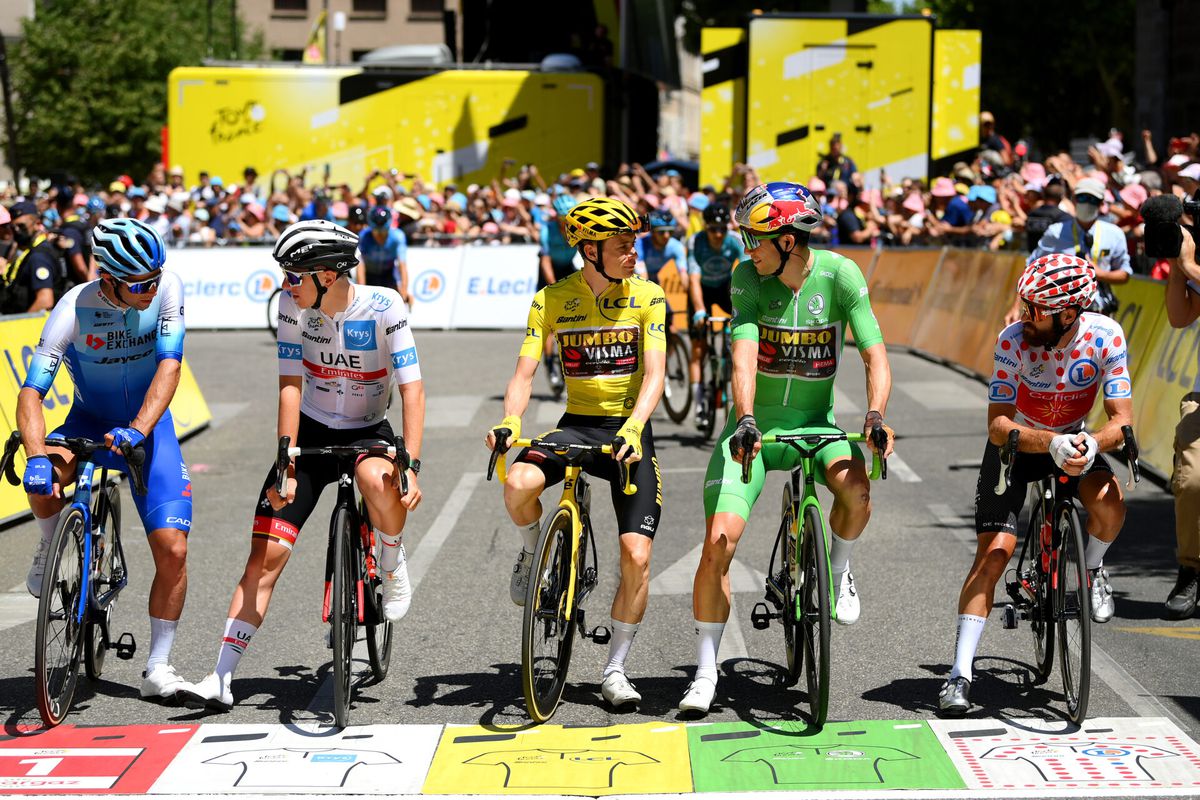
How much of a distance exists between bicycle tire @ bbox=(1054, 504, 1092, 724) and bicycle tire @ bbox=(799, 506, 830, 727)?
101 centimetres

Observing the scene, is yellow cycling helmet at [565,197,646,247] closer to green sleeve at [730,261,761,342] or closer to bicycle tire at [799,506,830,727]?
green sleeve at [730,261,761,342]

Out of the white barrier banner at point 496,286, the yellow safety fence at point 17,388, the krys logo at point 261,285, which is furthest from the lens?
the krys logo at point 261,285

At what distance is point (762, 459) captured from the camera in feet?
23.6

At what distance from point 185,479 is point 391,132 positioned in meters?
27.3

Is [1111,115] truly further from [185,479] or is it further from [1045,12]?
[185,479]

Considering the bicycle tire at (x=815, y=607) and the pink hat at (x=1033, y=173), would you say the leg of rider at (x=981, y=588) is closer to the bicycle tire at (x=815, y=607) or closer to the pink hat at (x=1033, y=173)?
the bicycle tire at (x=815, y=607)

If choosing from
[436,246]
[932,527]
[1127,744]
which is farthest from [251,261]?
[1127,744]

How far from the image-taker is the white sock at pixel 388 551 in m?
7.33

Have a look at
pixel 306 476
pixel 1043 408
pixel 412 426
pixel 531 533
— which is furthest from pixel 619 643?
pixel 1043 408

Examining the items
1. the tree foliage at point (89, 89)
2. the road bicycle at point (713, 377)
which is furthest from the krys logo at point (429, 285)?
the tree foliage at point (89, 89)

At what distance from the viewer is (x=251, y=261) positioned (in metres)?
28.0

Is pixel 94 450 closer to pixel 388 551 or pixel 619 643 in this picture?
pixel 388 551

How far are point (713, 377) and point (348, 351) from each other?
25.7 feet

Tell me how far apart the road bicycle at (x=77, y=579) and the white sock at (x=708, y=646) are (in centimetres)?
248
